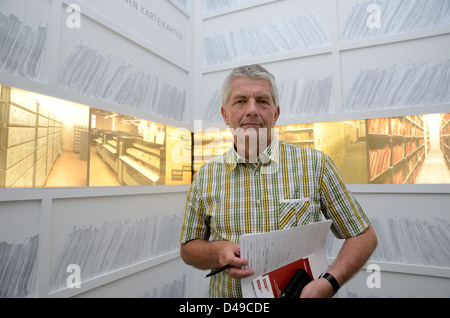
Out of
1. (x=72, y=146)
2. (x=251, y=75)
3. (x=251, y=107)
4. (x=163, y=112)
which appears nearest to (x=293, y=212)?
(x=251, y=107)

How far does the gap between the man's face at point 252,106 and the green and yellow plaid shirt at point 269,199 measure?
10 cm

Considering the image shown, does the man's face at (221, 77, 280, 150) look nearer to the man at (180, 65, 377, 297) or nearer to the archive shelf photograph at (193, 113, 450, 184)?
the man at (180, 65, 377, 297)

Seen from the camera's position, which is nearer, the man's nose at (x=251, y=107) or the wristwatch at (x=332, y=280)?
the wristwatch at (x=332, y=280)

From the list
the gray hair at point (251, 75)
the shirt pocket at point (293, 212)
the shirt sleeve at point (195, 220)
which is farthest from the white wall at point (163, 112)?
the shirt pocket at point (293, 212)

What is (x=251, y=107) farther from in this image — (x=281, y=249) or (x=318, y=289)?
(x=318, y=289)

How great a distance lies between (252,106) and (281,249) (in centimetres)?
51

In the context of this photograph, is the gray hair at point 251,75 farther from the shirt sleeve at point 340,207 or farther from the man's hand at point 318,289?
the man's hand at point 318,289

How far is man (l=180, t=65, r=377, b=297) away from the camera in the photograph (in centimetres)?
92

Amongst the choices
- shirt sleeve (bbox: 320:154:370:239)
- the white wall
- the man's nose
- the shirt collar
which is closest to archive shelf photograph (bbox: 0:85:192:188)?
the white wall

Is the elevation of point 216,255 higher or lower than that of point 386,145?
lower

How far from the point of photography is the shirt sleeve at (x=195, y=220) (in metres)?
1.05

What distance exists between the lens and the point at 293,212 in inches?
36.9
